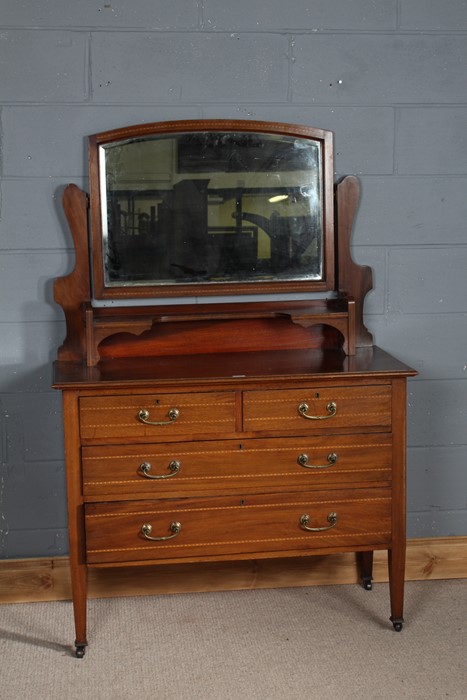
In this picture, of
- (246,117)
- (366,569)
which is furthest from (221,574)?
(246,117)

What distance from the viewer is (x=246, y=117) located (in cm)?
316

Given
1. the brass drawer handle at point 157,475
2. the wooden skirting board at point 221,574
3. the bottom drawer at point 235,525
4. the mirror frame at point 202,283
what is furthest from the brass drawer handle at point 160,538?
the mirror frame at point 202,283

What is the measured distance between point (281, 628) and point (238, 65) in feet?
6.35

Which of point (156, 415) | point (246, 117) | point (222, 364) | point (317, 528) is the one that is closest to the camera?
point (156, 415)

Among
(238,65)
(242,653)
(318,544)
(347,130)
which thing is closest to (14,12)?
(238,65)

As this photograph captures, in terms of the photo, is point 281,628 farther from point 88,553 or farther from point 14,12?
point 14,12

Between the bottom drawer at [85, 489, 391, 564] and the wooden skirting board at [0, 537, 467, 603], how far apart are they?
484 millimetres

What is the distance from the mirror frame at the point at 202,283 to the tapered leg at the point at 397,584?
3.14ft

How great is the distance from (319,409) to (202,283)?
2.20 ft

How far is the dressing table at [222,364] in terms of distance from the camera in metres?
2.80

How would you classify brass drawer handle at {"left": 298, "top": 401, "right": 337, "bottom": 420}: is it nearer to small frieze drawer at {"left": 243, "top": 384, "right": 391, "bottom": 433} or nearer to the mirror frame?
small frieze drawer at {"left": 243, "top": 384, "right": 391, "bottom": 433}

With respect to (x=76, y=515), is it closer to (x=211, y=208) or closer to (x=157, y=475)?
(x=157, y=475)

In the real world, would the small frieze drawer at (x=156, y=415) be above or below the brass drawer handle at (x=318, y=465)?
above

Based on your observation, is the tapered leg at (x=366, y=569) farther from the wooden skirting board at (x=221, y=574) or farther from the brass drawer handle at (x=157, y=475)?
the brass drawer handle at (x=157, y=475)
